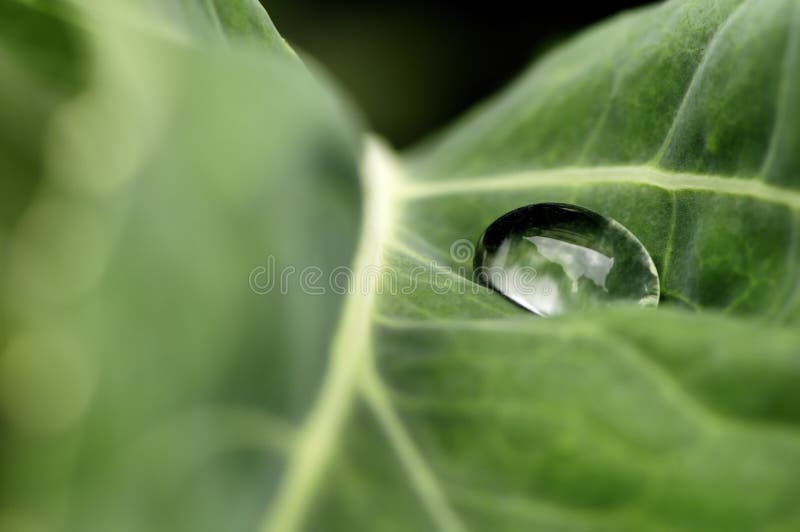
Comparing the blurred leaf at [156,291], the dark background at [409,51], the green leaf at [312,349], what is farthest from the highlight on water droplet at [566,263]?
the dark background at [409,51]

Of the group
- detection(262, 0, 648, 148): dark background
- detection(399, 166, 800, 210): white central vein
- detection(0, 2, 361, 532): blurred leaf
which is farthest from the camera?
detection(262, 0, 648, 148): dark background

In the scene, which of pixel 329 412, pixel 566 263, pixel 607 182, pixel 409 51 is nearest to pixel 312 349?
pixel 329 412

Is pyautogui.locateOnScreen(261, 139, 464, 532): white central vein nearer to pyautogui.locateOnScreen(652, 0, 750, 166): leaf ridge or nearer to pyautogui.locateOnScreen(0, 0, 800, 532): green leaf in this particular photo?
pyautogui.locateOnScreen(0, 0, 800, 532): green leaf

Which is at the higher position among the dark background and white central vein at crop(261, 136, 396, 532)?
the dark background

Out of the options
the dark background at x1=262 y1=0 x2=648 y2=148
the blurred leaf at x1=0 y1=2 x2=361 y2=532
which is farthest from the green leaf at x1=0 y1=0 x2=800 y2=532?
the dark background at x1=262 y1=0 x2=648 y2=148

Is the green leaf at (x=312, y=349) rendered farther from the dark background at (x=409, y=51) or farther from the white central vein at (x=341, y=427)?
the dark background at (x=409, y=51)

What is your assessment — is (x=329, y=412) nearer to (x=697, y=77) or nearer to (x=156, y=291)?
(x=156, y=291)

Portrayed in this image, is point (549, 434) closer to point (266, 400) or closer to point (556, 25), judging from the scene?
point (266, 400)
